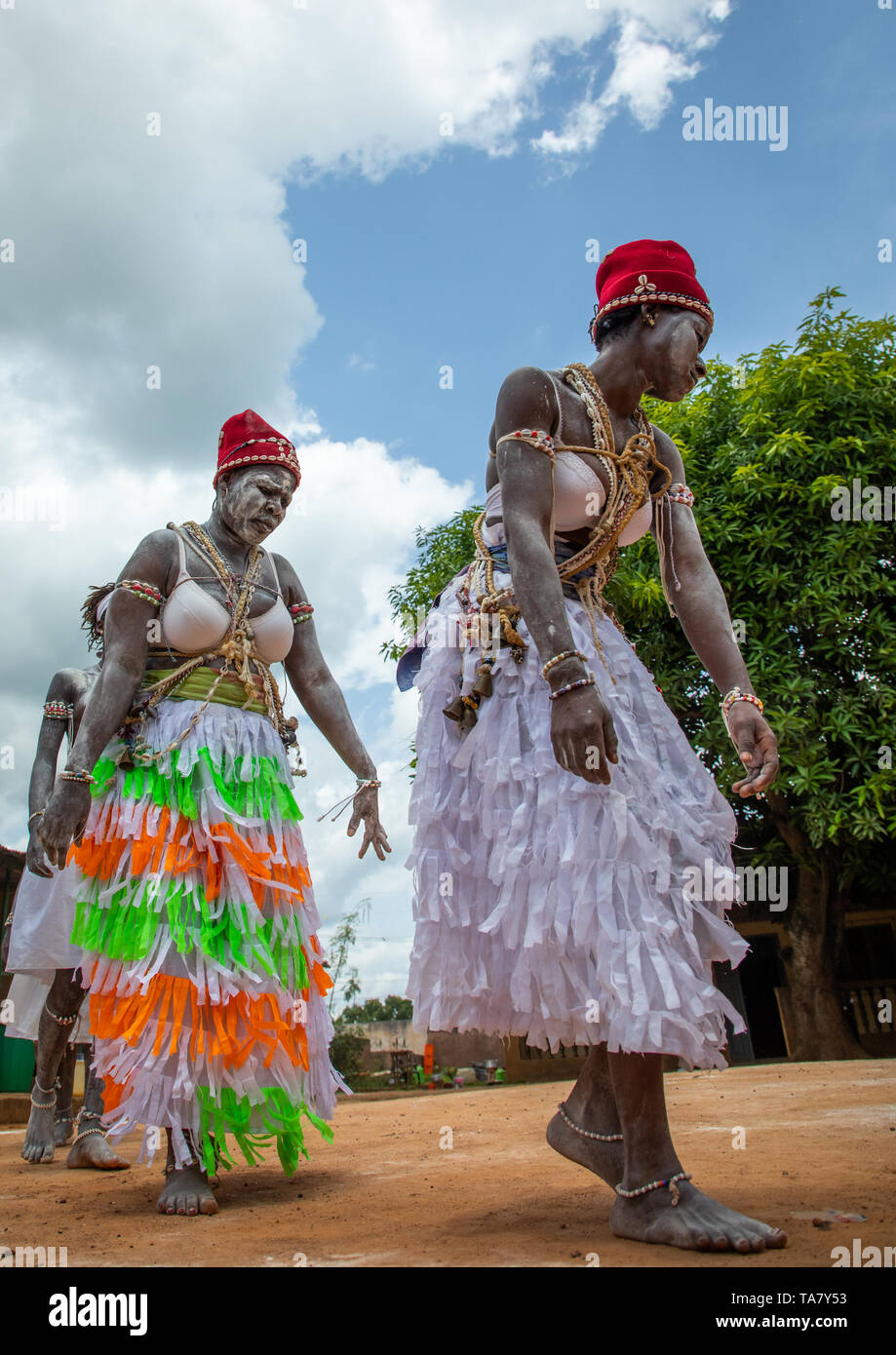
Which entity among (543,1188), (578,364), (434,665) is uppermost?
(578,364)

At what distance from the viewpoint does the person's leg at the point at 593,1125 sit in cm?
246

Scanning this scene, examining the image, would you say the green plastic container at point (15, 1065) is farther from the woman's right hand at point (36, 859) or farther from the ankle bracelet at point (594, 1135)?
the ankle bracelet at point (594, 1135)

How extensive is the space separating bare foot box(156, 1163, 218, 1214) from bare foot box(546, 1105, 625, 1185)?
3.65 feet

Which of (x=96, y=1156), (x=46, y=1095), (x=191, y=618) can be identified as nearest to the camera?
(x=191, y=618)

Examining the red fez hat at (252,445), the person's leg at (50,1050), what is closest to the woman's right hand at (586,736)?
the red fez hat at (252,445)

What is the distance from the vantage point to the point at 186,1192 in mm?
3041

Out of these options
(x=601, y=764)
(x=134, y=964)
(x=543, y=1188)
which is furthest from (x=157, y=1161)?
(x=601, y=764)

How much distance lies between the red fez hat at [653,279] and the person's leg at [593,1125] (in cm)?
196

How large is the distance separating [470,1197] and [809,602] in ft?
25.3

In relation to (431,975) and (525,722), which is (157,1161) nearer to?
(431,975)

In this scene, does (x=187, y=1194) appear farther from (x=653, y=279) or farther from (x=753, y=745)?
(x=653, y=279)

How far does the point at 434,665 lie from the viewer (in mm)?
2814

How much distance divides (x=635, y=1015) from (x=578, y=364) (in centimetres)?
175

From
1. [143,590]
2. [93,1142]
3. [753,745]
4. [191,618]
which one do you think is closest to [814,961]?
[93,1142]
